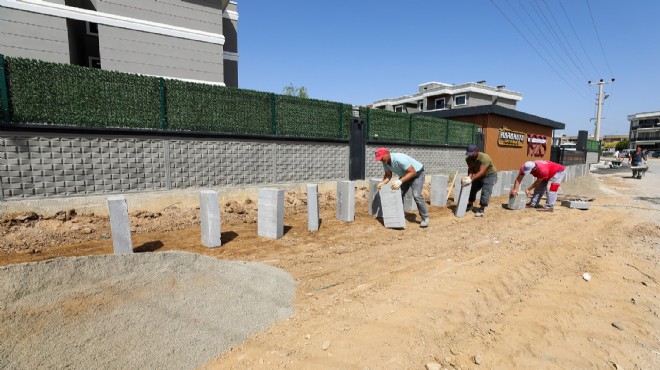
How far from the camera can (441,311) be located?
288cm

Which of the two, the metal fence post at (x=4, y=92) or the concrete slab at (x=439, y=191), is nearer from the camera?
the metal fence post at (x=4, y=92)

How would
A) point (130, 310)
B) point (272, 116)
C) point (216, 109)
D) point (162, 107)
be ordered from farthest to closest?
point (272, 116) < point (216, 109) < point (162, 107) < point (130, 310)

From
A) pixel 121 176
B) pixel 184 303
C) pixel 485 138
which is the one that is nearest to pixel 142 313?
pixel 184 303

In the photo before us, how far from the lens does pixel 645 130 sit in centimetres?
Answer: 6731

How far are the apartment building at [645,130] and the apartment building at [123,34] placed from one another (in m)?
88.6

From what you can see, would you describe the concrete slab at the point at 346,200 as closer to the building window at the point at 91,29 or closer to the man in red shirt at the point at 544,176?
the man in red shirt at the point at 544,176

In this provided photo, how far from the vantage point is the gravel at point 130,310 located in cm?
207

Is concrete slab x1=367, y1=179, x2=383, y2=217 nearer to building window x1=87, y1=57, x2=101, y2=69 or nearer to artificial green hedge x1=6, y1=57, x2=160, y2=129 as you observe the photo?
artificial green hedge x1=6, y1=57, x2=160, y2=129

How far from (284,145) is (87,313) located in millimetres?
6407

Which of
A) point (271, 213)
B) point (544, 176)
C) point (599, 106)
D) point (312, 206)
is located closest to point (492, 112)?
point (544, 176)

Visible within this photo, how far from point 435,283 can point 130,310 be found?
296cm

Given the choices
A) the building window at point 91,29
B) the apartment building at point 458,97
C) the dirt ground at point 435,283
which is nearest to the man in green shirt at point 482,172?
the dirt ground at point 435,283

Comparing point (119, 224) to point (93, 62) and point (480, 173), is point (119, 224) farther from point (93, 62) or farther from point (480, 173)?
point (93, 62)

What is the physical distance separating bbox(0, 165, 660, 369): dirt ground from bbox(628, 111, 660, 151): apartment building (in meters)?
86.6
